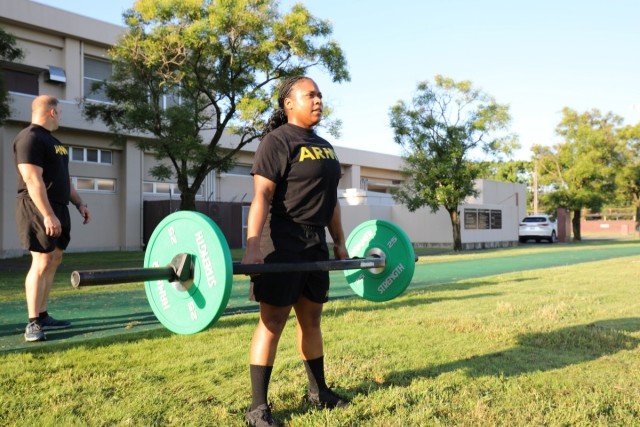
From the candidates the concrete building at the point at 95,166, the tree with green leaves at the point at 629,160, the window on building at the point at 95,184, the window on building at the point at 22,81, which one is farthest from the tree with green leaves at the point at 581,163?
the window on building at the point at 22,81

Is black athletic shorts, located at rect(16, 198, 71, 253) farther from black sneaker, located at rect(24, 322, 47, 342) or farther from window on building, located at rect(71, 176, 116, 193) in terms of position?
window on building, located at rect(71, 176, 116, 193)

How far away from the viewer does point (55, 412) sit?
2789 mm

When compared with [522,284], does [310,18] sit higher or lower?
higher

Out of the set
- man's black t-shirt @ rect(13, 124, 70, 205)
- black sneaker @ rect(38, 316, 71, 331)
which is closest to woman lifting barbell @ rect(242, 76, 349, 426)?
man's black t-shirt @ rect(13, 124, 70, 205)

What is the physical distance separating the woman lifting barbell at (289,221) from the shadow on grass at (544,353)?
774 mm

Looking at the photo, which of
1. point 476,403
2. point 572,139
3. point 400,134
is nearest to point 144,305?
point 476,403

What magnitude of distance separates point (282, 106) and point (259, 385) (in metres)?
1.48

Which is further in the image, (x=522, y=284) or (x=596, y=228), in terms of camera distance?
(x=596, y=228)

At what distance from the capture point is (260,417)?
2672 mm

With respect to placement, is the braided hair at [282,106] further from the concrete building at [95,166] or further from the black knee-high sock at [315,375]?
the concrete building at [95,166]

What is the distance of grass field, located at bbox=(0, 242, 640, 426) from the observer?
9.24 ft

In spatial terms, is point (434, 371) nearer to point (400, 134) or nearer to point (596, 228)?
point (400, 134)

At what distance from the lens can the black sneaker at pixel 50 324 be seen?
183 inches

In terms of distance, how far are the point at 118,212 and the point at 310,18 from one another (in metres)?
12.7
